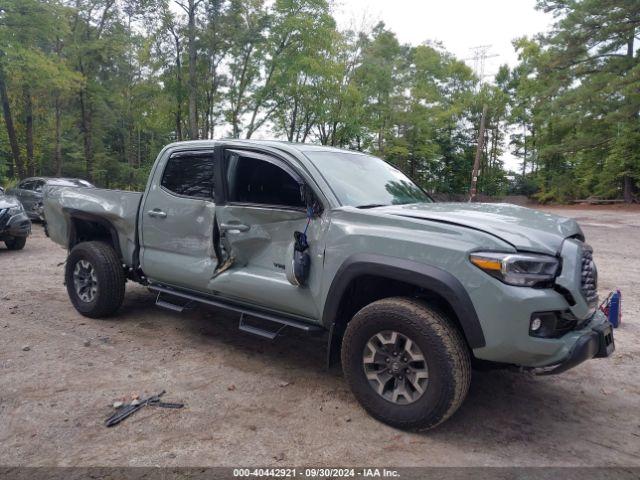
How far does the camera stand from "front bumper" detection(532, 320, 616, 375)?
2754mm

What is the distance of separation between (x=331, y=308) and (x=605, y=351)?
1722 millimetres

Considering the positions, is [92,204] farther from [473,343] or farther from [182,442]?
[473,343]

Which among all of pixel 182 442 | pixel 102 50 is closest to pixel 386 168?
pixel 182 442

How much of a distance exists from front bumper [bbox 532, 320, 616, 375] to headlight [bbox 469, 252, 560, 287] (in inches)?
16.0

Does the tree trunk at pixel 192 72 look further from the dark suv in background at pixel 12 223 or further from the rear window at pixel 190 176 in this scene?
the rear window at pixel 190 176

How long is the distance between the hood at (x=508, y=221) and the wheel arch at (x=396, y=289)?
0.37 meters

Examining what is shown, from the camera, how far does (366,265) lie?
313 centimetres

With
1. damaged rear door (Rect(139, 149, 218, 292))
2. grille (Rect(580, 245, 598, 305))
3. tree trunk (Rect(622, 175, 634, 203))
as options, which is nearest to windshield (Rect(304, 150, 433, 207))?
damaged rear door (Rect(139, 149, 218, 292))

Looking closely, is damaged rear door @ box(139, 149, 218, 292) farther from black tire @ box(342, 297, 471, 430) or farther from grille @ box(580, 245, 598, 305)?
grille @ box(580, 245, 598, 305)

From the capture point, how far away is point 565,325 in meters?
2.84

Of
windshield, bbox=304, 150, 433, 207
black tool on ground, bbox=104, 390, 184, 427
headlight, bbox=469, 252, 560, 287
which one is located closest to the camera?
headlight, bbox=469, 252, 560, 287

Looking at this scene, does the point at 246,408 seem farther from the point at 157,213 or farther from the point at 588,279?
the point at 588,279

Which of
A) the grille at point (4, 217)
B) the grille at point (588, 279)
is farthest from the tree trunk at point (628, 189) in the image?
the grille at point (4, 217)

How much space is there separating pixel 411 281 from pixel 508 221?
752 millimetres
